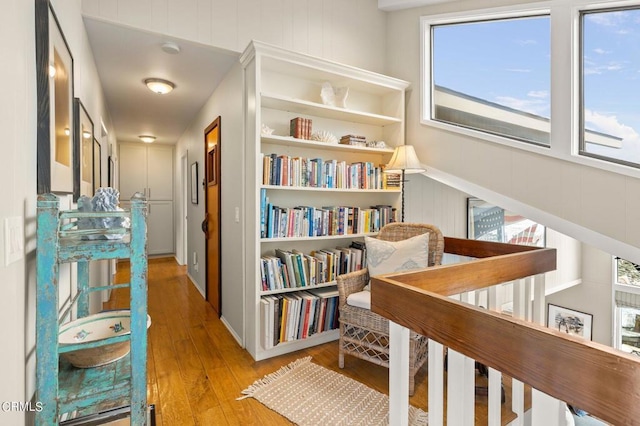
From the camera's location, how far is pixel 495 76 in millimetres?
2844

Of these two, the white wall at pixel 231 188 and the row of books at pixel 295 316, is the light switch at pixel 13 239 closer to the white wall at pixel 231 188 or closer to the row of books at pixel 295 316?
the row of books at pixel 295 316

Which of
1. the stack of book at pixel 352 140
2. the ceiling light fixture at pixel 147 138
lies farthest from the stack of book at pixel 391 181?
the ceiling light fixture at pixel 147 138

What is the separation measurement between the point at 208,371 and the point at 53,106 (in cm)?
187

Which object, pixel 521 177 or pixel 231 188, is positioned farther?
pixel 231 188

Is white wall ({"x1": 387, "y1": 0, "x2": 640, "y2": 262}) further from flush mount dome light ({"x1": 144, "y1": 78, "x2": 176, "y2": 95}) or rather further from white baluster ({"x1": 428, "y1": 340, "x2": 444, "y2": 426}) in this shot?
flush mount dome light ({"x1": 144, "y1": 78, "x2": 176, "y2": 95})

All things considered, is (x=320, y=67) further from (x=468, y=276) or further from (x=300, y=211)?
(x=468, y=276)

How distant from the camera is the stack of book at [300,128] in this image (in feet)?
8.80

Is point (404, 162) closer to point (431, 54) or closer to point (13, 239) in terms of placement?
point (431, 54)

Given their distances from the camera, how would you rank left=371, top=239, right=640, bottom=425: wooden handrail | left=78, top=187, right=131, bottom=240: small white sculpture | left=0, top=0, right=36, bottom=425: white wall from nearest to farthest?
left=371, top=239, right=640, bottom=425: wooden handrail < left=0, top=0, right=36, bottom=425: white wall < left=78, top=187, right=131, bottom=240: small white sculpture

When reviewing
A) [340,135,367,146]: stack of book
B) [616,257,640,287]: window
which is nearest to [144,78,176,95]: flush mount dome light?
[340,135,367,146]: stack of book

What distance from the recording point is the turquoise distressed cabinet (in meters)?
1.00

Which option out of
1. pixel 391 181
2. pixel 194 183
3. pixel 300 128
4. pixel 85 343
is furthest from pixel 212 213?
pixel 85 343

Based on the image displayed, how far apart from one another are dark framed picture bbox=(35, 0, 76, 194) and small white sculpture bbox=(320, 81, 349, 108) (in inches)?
70.8

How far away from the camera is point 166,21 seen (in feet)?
7.78
